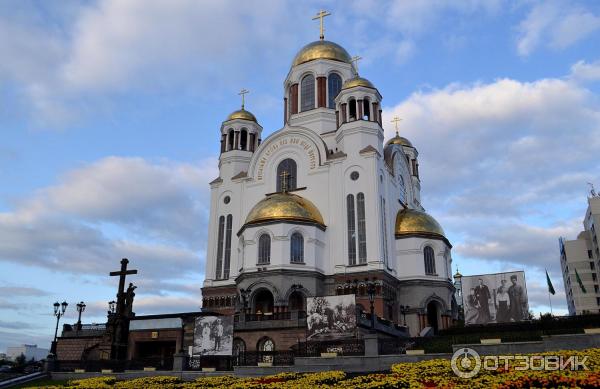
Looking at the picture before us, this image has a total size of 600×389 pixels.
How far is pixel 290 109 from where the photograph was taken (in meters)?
44.3

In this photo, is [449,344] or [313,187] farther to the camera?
[313,187]

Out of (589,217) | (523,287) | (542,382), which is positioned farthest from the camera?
(589,217)

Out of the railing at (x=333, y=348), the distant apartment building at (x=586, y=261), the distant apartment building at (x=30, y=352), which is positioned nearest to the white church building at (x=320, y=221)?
the railing at (x=333, y=348)

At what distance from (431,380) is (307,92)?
33.7m

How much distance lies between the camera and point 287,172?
127 feet

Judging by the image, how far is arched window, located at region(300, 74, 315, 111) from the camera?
4322 centimetres

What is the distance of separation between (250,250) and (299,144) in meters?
9.93

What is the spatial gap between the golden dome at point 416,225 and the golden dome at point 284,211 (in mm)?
5936

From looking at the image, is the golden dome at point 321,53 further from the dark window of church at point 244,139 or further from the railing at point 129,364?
the railing at point 129,364

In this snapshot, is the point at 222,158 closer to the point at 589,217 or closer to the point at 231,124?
the point at 231,124

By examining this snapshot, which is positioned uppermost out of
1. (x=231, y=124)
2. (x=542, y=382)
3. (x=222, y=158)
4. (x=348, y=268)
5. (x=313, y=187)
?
(x=231, y=124)

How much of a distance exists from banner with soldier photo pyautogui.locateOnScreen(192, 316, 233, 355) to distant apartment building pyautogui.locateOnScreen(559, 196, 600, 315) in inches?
2268

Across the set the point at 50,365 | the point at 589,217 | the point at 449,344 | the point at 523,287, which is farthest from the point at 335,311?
the point at 589,217

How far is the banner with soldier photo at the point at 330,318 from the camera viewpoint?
936 inches
